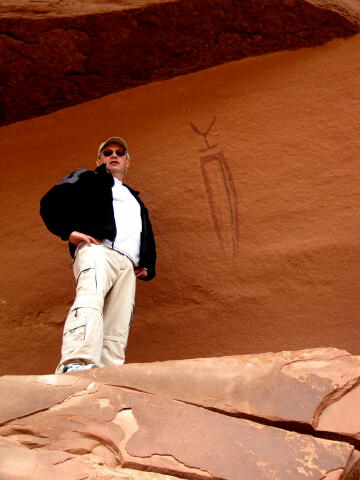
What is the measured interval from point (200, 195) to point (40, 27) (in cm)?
119

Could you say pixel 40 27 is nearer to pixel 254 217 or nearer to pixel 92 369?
pixel 254 217

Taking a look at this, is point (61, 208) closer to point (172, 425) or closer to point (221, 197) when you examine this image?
point (221, 197)

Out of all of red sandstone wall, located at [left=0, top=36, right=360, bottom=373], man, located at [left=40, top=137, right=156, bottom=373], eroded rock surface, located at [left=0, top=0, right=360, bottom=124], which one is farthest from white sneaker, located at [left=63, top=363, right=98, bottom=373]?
eroded rock surface, located at [left=0, top=0, right=360, bottom=124]

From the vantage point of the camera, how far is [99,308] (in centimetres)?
243

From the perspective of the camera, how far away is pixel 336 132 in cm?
360

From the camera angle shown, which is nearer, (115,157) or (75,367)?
(75,367)

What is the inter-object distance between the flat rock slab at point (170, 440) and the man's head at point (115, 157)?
1528 mm

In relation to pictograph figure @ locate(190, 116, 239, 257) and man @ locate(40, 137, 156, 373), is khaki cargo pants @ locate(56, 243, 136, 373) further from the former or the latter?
pictograph figure @ locate(190, 116, 239, 257)

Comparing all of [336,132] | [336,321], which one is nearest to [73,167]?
[336,132]

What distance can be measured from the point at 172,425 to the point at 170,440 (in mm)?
65

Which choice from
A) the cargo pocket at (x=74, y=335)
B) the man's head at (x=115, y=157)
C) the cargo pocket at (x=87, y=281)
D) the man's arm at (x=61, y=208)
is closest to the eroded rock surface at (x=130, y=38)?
the man's head at (x=115, y=157)

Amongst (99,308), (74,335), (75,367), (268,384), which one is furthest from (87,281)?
(268,384)

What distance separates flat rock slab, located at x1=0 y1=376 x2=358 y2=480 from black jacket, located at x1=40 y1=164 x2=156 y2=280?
1033 mm

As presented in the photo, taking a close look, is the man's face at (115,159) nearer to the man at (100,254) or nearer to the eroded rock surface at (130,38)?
the man at (100,254)
